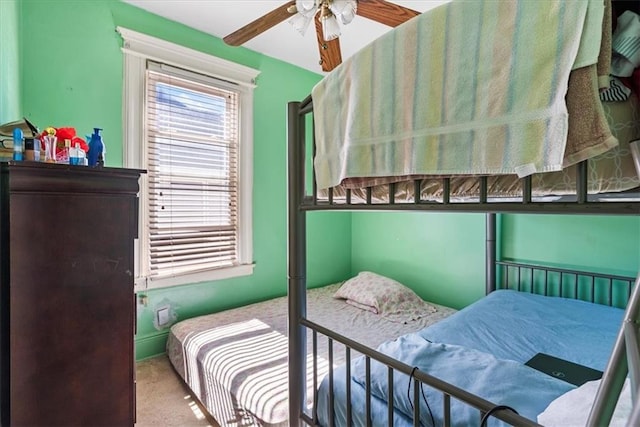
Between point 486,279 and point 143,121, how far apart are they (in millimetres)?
2958

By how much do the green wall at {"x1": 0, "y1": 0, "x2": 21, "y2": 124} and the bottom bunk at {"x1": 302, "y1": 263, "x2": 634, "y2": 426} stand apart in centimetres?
163

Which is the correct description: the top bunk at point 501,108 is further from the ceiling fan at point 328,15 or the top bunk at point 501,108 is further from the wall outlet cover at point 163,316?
the wall outlet cover at point 163,316

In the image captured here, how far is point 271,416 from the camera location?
1.46 m

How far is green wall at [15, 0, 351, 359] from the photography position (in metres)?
2.02

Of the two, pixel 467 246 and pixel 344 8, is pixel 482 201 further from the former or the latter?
pixel 467 246

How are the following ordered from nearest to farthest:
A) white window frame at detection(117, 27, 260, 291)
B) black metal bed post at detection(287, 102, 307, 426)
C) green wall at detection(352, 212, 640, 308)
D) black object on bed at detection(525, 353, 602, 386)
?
black metal bed post at detection(287, 102, 307, 426), black object on bed at detection(525, 353, 602, 386), green wall at detection(352, 212, 640, 308), white window frame at detection(117, 27, 260, 291)

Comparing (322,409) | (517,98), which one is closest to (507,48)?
(517,98)

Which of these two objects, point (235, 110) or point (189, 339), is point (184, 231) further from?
point (235, 110)

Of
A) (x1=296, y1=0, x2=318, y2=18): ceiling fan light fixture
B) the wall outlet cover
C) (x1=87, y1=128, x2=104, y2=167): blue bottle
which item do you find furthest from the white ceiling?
the wall outlet cover

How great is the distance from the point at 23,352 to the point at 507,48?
144 centimetres

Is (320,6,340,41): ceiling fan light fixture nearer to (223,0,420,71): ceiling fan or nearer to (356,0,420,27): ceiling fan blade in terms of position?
(223,0,420,71): ceiling fan

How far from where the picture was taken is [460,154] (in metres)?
0.69

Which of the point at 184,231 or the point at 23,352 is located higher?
the point at 184,231

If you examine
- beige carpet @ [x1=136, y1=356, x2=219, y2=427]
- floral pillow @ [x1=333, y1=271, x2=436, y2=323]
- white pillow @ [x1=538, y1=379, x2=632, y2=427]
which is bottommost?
beige carpet @ [x1=136, y1=356, x2=219, y2=427]
